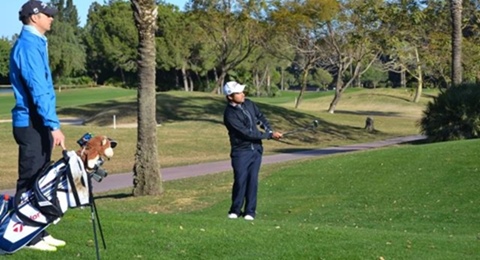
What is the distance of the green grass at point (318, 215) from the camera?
7480 millimetres

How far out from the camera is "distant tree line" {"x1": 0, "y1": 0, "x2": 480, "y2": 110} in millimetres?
45219

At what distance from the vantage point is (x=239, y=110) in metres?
10.3

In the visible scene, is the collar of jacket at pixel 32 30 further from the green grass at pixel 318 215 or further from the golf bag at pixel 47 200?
the green grass at pixel 318 215

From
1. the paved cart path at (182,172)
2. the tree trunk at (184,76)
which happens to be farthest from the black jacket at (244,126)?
the tree trunk at (184,76)

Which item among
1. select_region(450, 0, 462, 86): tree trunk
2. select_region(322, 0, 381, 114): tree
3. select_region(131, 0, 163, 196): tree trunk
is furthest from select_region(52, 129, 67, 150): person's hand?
select_region(322, 0, 381, 114): tree

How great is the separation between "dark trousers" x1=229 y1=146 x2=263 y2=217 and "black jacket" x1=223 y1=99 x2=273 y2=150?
0.35 ft

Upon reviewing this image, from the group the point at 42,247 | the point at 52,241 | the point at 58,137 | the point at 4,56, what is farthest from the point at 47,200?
the point at 4,56

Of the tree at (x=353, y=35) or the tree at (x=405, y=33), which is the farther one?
the tree at (x=353, y=35)

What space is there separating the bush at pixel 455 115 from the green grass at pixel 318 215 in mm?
6212

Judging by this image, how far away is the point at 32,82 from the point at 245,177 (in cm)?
443

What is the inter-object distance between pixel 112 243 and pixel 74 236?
0.53 metres

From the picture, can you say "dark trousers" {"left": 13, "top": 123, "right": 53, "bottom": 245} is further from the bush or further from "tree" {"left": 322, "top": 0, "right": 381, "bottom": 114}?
"tree" {"left": 322, "top": 0, "right": 381, "bottom": 114}

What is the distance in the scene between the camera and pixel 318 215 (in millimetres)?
13453

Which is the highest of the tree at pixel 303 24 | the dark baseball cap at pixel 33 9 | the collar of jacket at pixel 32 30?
the tree at pixel 303 24
